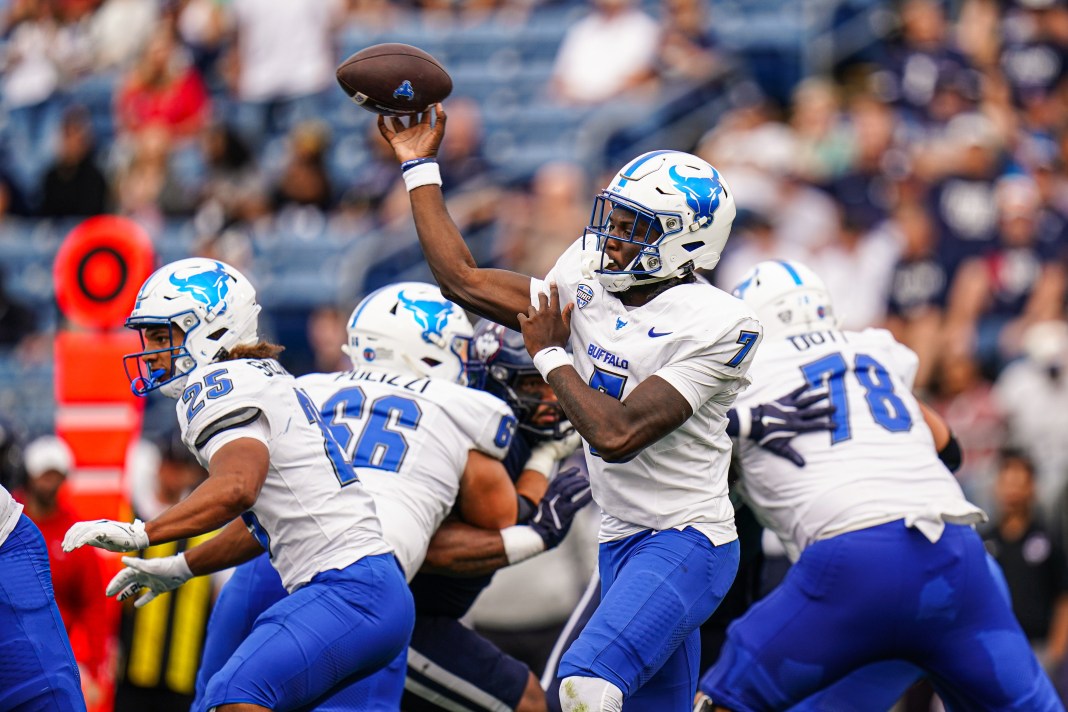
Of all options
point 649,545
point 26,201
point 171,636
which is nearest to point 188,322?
point 649,545

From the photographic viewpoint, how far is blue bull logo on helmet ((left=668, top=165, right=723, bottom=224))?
5.01 metres

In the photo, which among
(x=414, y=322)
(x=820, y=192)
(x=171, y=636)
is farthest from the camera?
(x=820, y=192)

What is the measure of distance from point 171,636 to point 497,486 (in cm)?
263

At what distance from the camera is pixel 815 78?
1283 centimetres

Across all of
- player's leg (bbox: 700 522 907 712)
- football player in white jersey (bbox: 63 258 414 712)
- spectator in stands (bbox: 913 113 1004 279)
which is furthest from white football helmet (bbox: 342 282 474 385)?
spectator in stands (bbox: 913 113 1004 279)

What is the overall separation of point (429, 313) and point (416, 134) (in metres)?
1.00

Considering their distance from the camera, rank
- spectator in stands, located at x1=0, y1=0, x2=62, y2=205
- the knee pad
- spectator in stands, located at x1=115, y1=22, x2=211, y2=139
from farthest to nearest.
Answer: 1. spectator in stands, located at x1=0, y1=0, x2=62, y2=205
2. spectator in stands, located at x1=115, y1=22, x2=211, y2=139
3. the knee pad

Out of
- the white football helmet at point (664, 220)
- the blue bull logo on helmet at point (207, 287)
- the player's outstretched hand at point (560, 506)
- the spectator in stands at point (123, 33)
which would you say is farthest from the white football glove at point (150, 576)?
the spectator in stands at point (123, 33)

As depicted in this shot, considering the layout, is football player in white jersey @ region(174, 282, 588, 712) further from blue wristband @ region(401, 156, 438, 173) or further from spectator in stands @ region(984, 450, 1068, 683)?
spectator in stands @ region(984, 450, 1068, 683)

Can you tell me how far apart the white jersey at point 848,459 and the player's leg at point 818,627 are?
0.31 ft

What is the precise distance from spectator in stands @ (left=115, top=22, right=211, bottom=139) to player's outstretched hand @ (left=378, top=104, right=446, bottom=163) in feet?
28.0

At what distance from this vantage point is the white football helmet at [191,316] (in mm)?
5094

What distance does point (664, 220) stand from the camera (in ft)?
16.3

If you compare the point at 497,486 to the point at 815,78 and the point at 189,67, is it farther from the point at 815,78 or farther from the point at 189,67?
the point at 189,67
